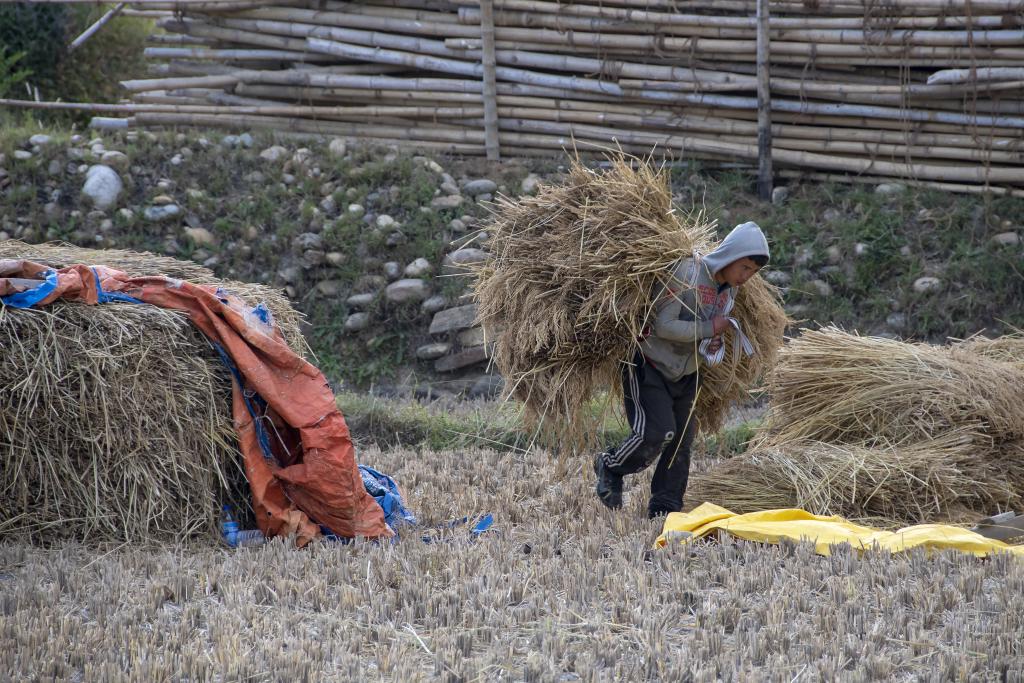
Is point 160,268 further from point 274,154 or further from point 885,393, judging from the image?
point 274,154

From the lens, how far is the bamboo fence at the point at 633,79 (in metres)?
8.61

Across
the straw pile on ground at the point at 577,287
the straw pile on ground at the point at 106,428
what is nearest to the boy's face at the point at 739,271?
the straw pile on ground at the point at 577,287

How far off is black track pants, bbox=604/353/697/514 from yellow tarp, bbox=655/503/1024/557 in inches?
12.3

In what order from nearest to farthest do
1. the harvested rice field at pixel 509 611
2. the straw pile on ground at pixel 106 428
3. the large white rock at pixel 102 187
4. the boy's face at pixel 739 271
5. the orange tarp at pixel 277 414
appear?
the harvested rice field at pixel 509 611, the straw pile on ground at pixel 106 428, the orange tarp at pixel 277 414, the boy's face at pixel 739 271, the large white rock at pixel 102 187

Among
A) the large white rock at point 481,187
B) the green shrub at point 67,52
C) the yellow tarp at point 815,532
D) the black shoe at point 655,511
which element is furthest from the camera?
the green shrub at point 67,52

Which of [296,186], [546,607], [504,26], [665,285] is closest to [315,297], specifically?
[296,186]

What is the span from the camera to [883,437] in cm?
547

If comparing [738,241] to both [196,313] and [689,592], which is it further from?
[196,313]

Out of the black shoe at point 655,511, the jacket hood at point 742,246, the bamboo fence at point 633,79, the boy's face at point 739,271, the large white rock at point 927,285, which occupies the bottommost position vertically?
the black shoe at point 655,511

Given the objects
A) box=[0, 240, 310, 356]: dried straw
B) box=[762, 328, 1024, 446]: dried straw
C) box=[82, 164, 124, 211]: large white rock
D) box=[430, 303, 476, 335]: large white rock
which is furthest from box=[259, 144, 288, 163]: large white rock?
box=[762, 328, 1024, 446]: dried straw

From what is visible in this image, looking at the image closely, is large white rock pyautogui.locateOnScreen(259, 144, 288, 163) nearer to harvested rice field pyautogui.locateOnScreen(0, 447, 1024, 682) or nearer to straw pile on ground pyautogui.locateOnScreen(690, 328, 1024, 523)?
straw pile on ground pyautogui.locateOnScreen(690, 328, 1024, 523)

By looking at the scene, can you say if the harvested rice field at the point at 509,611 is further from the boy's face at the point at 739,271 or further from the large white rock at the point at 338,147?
the large white rock at the point at 338,147

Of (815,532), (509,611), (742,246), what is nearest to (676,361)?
(742,246)

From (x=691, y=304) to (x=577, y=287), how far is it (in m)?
0.52
